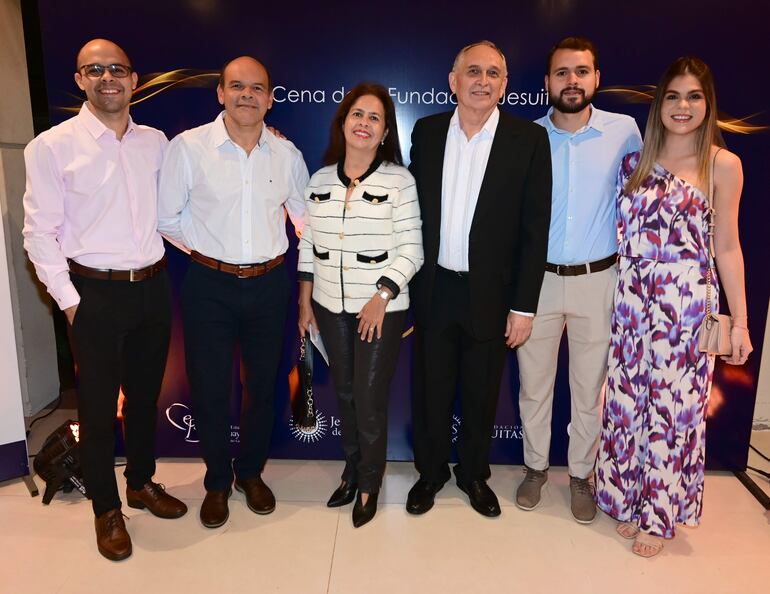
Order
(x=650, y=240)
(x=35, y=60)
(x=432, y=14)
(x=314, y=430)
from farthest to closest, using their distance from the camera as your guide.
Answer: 1. (x=35, y=60)
2. (x=314, y=430)
3. (x=432, y=14)
4. (x=650, y=240)

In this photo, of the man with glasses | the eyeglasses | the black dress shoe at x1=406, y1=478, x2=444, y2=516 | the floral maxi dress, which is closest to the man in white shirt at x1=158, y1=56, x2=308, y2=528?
the man with glasses

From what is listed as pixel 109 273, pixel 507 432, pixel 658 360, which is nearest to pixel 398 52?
pixel 109 273

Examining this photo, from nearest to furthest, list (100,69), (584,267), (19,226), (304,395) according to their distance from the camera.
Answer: (100,69), (584,267), (304,395), (19,226)

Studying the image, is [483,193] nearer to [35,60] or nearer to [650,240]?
[650,240]

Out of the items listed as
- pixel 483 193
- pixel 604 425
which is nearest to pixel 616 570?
pixel 604 425

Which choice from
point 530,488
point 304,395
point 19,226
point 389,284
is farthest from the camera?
point 19,226

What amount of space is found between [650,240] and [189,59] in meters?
2.42

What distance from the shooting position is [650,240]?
2607 millimetres

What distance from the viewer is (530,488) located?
3.19m

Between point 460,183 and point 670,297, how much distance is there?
3.29 feet

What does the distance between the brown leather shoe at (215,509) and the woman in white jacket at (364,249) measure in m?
0.74

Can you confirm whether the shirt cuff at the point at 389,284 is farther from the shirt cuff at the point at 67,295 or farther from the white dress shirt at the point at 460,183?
the shirt cuff at the point at 67,295

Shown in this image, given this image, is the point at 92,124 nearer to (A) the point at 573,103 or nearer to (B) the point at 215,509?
(B) the point at 215,509

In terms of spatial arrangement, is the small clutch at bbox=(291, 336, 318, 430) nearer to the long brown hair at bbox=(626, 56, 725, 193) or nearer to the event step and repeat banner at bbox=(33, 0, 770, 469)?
the event step and repeat banner at bbox=(33, 0, 770, 469)
